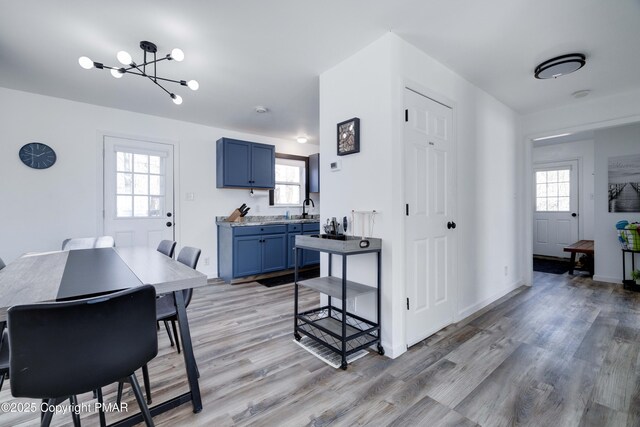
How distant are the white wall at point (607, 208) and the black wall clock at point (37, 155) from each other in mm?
7655

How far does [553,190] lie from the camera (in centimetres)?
618

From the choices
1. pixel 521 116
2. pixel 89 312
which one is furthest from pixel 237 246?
pixel 521 116

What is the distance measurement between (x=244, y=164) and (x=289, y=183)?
3.82ft

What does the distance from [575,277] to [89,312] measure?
20.0 ft

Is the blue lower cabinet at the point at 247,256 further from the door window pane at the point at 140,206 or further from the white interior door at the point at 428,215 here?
the white interior door at the point at 428,215

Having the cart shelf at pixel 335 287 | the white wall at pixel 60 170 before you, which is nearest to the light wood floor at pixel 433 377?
the cart shelf at pixel 335 287

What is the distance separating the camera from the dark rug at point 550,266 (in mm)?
4980

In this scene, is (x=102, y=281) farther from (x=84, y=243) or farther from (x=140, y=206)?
(x=140, y=206)

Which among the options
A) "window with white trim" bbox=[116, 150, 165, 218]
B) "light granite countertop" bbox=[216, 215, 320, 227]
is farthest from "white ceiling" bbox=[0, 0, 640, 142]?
"light granite countertop" bbox=[216, 215, 320, 227]

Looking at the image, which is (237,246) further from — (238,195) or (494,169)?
(494,169)

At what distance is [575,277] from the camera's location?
14.7 feet

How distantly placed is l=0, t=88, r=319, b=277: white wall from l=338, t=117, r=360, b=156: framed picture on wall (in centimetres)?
297

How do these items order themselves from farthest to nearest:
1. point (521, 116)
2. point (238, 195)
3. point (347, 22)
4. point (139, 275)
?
point (238, 195) < point (521, 116) < point (347, 22) < point (139, 275)

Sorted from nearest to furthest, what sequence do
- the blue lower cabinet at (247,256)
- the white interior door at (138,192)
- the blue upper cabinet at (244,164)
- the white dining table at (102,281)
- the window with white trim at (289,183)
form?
1. the white dining table at (102,281)
2. the white interior door at (138,192)
3. the blue lower cabinet at (247,256)
4. the blue upper cabinet at (244,164)
5. the window with white trim at (289,183)
